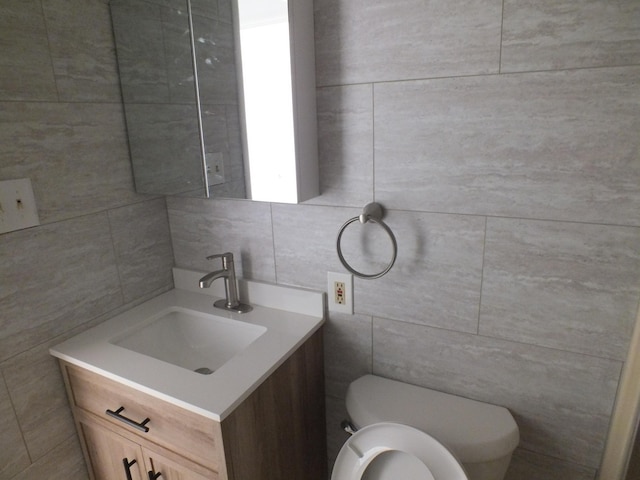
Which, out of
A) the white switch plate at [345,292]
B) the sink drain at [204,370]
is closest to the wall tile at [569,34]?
the white switch plate at [345,292]

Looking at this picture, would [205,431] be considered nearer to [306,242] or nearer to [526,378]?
[306,242]

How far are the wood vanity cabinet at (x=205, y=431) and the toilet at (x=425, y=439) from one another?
0.60ft

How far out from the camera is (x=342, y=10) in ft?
3.47

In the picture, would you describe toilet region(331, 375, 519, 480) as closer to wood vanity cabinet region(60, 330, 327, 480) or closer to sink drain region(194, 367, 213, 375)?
wood vanity cabinet region(60, 330, 327, 480)

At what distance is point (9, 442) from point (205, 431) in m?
0.60

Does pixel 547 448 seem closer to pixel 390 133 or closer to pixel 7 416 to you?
pixel 390 133

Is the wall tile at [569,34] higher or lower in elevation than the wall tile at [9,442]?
higher

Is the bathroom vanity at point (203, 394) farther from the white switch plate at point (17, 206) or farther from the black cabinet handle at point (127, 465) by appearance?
the white switch plate at point (17, 206)

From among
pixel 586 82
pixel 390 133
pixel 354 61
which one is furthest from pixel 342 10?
pixel 586 82

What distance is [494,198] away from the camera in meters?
1.02

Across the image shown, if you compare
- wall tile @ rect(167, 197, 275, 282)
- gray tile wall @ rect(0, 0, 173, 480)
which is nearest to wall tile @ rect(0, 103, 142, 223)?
gray tile wall @ rect(0, 0, 173, 480)

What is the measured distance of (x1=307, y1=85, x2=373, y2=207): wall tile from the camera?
3.62 ft

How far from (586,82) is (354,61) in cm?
53

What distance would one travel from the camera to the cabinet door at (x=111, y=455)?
3.85 ft
